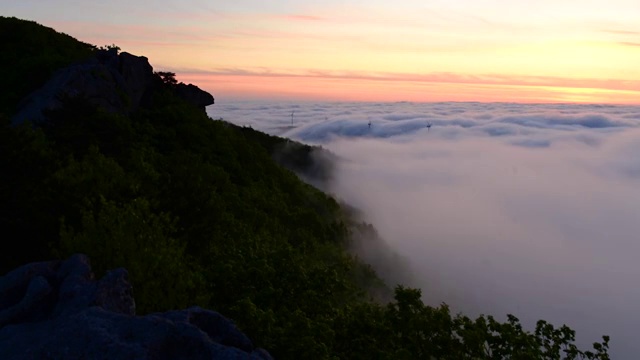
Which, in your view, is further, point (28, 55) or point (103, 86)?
point (28, 55)

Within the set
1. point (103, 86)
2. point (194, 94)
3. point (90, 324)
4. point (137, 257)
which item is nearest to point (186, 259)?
point (137, 257)

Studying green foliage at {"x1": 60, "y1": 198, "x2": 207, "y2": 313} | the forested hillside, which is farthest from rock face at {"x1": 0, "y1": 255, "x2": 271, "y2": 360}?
the forested hillside

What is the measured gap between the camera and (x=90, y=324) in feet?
48.6

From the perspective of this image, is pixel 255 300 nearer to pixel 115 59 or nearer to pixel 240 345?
pixel 240 345

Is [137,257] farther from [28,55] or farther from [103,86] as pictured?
[28,55]

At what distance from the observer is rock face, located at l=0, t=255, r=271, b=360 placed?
14.3m

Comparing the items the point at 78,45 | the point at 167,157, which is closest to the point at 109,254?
the point at 167,157

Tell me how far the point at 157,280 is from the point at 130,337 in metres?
8.91

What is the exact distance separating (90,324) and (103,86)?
5300 cm

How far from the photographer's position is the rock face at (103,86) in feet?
170

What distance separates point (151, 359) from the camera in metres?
14.5

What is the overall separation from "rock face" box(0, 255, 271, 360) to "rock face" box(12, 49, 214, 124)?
28040 mm

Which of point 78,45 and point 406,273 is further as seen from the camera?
point 406,273

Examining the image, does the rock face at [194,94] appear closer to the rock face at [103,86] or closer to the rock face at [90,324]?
the rock face at [103,86]
